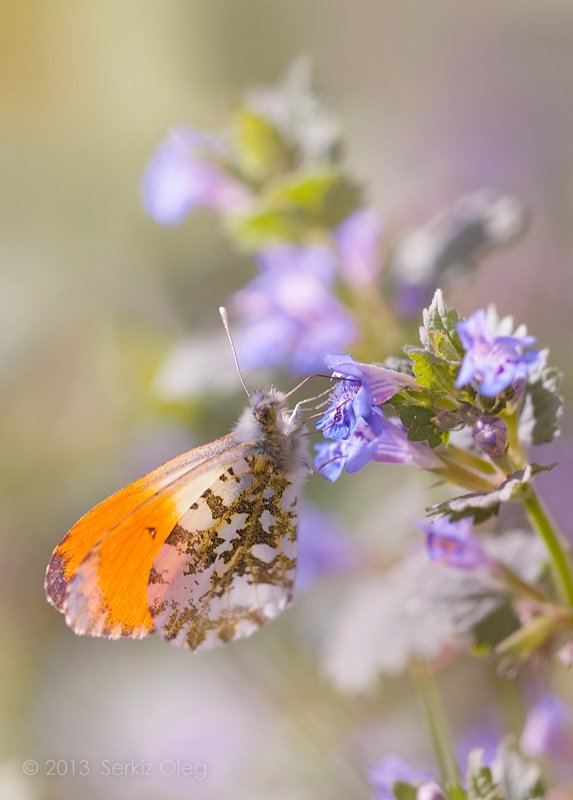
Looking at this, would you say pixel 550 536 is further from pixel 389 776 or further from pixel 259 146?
pixel 259 146

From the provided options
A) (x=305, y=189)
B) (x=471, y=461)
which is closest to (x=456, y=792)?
(x=471, y=461)

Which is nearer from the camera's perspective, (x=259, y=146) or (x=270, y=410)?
(x=270, y=410)

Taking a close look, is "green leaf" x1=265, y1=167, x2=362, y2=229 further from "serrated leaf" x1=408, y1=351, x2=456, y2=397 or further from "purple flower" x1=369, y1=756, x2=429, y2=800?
"purple flower" x1=369, y1=756, x2=429, y2=800

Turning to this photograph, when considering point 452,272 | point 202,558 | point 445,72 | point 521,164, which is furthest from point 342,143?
point 445,72

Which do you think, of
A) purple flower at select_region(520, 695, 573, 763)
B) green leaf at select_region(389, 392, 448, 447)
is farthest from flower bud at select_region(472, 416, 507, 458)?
purple flower at select_region(520, 695, 573, 763)

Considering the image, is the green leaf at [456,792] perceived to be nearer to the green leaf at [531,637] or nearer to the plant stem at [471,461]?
the green leaf at [531,637]
